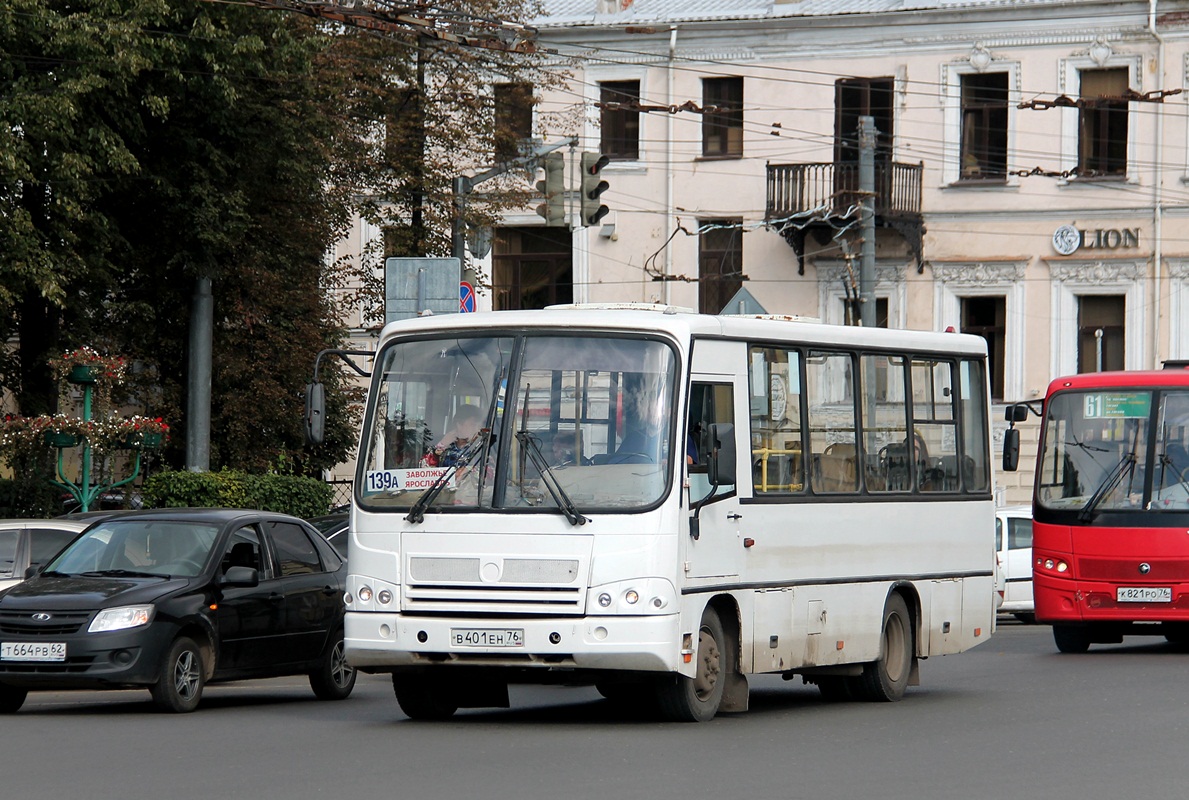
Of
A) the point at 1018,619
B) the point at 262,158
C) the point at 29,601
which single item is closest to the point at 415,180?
the point at 262,158

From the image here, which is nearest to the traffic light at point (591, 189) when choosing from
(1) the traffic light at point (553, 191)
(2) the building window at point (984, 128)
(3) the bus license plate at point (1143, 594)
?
(1) the traffic light at point (553, 191)

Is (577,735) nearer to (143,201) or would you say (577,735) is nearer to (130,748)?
(130,748)

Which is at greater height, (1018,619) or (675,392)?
(675,392)

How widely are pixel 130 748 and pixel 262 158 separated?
19.9 meters

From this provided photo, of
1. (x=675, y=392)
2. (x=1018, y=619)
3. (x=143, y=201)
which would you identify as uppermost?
(x=143, y=201)

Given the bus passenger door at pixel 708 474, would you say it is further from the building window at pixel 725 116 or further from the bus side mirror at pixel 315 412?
the building window at pixel 725 116

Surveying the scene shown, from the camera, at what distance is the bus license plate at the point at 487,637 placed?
13055 mm

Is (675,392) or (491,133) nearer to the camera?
(675,392)

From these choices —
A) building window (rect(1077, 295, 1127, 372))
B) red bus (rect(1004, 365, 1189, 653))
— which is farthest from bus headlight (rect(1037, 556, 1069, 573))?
building window (rect(1077, 295, 1127, 372))

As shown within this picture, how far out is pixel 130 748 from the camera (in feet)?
41.0

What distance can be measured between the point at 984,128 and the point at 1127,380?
21736 millimetres

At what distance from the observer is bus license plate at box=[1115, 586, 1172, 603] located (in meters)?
22.0

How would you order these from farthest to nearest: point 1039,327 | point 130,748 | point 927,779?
point 1039,327, point 130,748, point 927,779

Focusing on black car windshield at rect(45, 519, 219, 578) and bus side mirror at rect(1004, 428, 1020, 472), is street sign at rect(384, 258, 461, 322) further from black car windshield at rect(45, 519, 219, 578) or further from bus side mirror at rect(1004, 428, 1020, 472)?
black car windshield at rect(45, 519, 219, 578)
